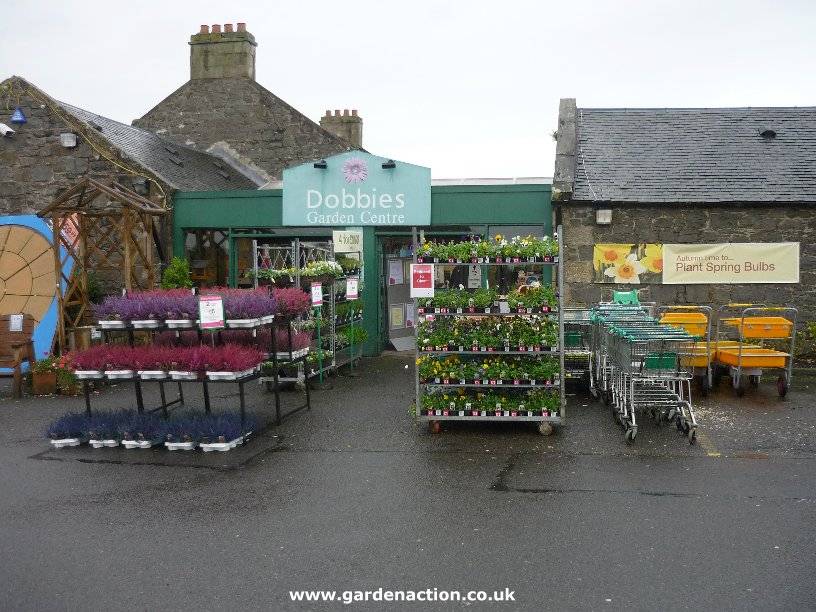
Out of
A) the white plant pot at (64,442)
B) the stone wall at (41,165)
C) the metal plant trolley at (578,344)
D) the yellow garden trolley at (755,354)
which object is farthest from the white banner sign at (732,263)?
the white plant pot at (64,442)

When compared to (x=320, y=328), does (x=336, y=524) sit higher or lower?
lower

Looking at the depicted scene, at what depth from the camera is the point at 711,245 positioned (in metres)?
14.8

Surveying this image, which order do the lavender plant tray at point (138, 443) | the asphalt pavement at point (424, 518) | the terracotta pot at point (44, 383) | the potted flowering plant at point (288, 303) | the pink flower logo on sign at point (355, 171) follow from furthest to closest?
the pink flower logo on sign at point (355, 171)
the terracotta pot at point (44, 383)
the potted flowering plant at point (288, 303)
the lavender plant tray at point (138, 443)
the asphalt pavement at point (424, 518)

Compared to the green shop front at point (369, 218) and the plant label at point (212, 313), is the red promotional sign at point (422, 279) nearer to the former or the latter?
the plant label at point (212, 313)

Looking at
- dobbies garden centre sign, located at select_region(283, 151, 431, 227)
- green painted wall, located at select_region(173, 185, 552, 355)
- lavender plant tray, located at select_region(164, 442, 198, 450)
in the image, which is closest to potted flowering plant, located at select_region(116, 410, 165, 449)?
lavender plant tray, located at select_region(164, 442, 198, 450)

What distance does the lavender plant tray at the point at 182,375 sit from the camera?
28.2 feet

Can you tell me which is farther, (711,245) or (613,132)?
(613,132)

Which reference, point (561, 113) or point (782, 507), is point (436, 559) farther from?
point (561, 113)

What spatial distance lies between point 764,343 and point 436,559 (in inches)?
444

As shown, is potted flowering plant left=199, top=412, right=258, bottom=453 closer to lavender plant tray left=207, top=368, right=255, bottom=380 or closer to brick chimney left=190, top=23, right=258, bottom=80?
lavender plant tray left=207, top=368, right=255, bottom=380

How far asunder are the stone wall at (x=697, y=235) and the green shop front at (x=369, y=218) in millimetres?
898

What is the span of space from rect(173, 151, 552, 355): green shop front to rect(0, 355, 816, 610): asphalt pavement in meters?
6.65

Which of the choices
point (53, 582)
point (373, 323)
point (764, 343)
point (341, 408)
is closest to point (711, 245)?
point (764, 343)

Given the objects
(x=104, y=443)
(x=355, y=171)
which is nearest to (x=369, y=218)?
(x=355, y=171)
